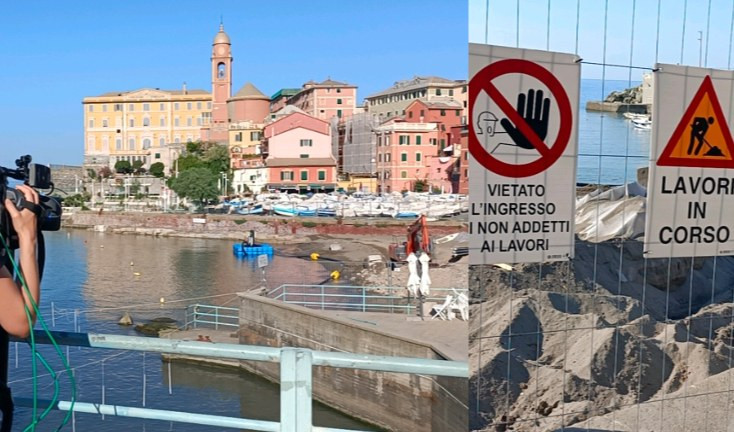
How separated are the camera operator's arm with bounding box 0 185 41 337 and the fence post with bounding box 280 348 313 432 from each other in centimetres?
27

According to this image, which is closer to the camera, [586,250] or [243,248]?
[586,250]

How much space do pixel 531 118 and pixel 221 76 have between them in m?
33.8

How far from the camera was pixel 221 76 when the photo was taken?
33.8 meters

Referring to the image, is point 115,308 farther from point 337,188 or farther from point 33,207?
point 337,188

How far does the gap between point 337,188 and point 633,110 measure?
21.5 m

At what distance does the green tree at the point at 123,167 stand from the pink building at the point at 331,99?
830 cm

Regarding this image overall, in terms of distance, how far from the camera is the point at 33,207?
81cm

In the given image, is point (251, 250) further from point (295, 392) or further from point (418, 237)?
point (295, 392)

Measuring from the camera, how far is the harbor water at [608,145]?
1266mm

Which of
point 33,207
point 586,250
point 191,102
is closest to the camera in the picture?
point 33,207

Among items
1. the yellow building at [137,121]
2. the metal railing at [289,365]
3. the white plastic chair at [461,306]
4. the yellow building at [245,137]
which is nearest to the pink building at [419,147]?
the white plastic chair at [461,306]

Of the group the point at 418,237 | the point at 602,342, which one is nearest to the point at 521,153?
the point at 602,342

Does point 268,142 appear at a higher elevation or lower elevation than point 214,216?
higher

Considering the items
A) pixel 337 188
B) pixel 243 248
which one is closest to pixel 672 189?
pixel 243 248
